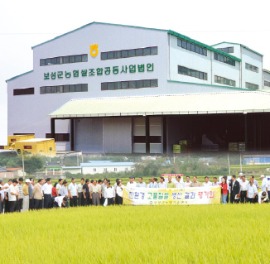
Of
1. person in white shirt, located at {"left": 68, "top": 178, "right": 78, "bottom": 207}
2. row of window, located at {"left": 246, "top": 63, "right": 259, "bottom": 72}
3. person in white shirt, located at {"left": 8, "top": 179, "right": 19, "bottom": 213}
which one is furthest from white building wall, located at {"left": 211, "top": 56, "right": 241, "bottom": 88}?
person in white shirt, located at {"left": 8, "top": 179, "right": 19, "bottom": 213}

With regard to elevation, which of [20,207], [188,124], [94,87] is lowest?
[20,207]

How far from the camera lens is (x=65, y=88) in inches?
2334

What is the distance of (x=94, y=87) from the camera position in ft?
189

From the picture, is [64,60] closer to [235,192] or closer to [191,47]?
[191,47]

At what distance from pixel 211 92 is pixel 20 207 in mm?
32778

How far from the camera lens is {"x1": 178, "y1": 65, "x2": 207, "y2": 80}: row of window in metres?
55.9

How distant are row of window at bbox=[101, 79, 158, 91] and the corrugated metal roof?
4.52 feet

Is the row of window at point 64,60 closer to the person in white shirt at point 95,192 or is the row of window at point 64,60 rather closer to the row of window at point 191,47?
the row of window at point 191,47

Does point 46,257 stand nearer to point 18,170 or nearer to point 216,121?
point 18,170

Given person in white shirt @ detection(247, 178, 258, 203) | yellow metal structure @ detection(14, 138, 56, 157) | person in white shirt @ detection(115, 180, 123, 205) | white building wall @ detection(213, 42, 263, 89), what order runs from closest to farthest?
person in white shirt @ detection(247, 178, 258, 203) → person in white shirt @ detection(115, 180, 123, 205) → yellow metal structure @ detection(14, 138, 56, 157) → white building wall @ detection(213, 42, 263, 89)

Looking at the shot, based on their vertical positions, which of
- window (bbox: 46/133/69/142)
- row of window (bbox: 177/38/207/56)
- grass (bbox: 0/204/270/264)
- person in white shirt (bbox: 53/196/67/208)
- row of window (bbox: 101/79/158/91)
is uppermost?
row of window (bbox: 177/38/207/56)

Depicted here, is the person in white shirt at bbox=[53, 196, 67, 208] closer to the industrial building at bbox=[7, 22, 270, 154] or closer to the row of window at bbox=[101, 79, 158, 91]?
the industrial building at bbox=[7, 22, 270, 154]

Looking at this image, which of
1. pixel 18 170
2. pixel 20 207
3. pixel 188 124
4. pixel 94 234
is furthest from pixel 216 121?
pixel 94 234

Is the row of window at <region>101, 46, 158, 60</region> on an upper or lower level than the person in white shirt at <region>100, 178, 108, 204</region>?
upper
